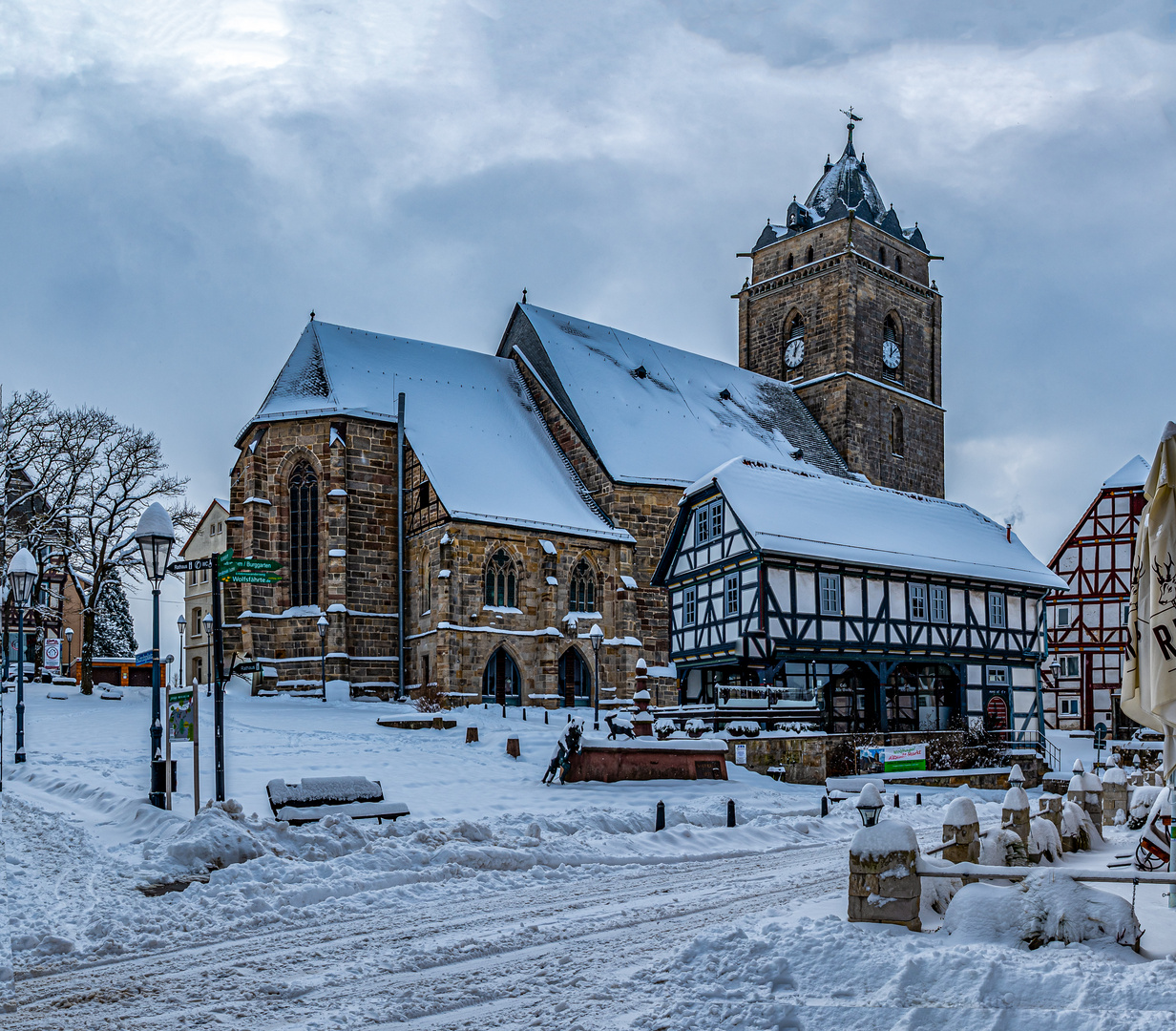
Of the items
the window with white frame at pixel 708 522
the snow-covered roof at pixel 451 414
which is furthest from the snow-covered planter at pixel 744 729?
the snow-covered roof at pixel 451 414

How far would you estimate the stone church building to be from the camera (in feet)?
119

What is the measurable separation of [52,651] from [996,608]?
38.2 meters

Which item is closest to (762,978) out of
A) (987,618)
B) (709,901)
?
(709,901)

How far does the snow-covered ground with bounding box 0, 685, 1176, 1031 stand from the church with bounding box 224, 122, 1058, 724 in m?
14.4

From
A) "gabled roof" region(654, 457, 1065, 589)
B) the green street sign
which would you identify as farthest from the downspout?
the green street sign

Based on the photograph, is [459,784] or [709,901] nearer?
[709,901]

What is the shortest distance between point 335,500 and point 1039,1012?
32619mm

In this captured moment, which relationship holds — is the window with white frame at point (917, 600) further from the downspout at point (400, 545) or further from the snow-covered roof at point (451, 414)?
the downspout at point (400, 545)

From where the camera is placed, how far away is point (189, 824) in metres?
12.0

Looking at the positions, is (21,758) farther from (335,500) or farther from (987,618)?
(987,618)

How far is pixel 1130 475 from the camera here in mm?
44375

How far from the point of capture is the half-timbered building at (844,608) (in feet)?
93.8

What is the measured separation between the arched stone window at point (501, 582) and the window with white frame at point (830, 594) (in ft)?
35.1

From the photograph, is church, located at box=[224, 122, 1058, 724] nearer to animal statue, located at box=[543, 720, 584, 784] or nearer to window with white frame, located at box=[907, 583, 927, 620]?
window with white frame, located at box=[907, 583, 927, 620]
